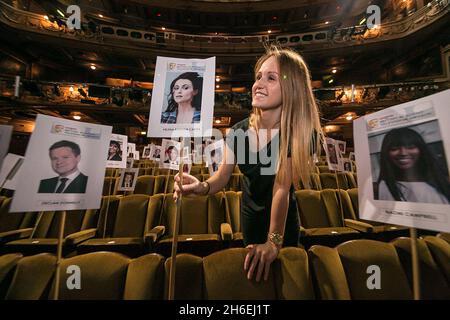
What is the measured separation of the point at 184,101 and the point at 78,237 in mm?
1756

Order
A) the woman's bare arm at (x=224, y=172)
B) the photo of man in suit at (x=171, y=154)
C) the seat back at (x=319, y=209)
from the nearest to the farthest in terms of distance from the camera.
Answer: the woman's bare arm at (x=224, y=172), the seat back at (x=319, y=209), the photo of man in suit at (x=171, y=154)

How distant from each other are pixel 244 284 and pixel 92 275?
56 cm

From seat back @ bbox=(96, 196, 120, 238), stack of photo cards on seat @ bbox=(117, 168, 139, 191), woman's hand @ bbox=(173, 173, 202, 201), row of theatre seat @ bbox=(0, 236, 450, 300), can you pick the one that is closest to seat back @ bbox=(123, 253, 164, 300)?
row of theatre seat @ bbox=(0, 236, 450, 300)

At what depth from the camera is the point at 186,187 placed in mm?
890

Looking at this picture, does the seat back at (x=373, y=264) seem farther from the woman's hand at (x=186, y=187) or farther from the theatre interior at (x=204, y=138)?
the woman's hand at (x=186, y=187)

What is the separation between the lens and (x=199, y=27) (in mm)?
12344

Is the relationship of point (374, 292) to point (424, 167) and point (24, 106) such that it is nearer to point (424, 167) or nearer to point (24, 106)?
point (424, 167)

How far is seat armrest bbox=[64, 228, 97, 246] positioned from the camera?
1.82 meters

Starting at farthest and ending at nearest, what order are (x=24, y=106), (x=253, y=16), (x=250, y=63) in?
1. (x=253, y=16)
2. (x=250, y=63)
3. (x=24, y=106)

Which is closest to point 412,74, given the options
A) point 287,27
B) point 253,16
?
point 287,27

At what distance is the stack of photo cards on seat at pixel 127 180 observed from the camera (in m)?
2.70

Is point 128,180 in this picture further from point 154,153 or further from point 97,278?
point 97,278

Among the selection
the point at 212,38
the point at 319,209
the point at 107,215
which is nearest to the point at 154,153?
the point at 107,215

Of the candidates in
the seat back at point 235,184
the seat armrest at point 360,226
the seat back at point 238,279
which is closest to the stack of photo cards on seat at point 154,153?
the seat back at point 235,184
